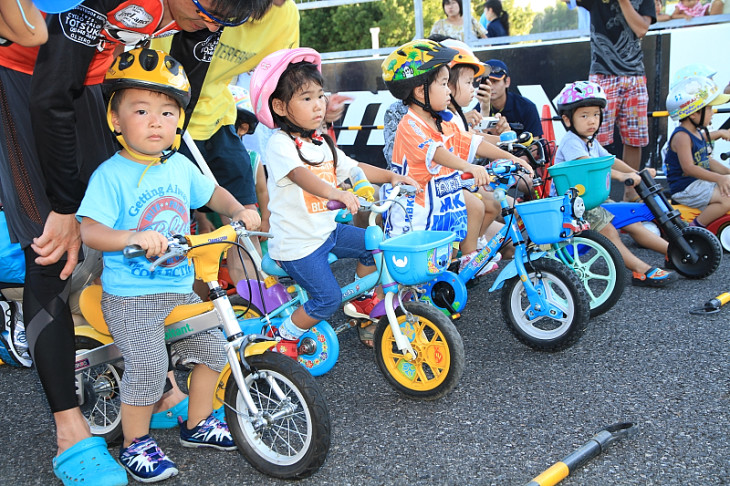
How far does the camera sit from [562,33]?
7996mm

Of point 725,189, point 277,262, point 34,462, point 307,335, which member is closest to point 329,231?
point 277,262

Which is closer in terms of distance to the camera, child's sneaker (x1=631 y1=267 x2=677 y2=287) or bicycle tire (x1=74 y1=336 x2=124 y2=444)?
bicycle tire (x1=74 y1=336 x2=124 y2=444)

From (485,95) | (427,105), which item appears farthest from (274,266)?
(485,95)

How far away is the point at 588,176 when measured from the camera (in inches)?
160

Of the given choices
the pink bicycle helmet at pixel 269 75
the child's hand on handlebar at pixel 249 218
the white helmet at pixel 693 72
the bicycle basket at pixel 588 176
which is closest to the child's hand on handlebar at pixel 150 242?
the child's hand on handlebar at pixel 249 218

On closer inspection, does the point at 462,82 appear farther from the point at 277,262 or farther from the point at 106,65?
the point at 106,65

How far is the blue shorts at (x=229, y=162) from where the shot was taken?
13.9ft

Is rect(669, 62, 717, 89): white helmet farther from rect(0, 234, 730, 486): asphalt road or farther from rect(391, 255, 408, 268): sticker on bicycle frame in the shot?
rect(391, 255, 408, 268): sticker on bicycle frame

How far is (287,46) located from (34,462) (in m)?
2.58

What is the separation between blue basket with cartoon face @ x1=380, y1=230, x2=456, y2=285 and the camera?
3.09m

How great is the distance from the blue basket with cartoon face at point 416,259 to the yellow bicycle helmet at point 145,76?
45.0 inches

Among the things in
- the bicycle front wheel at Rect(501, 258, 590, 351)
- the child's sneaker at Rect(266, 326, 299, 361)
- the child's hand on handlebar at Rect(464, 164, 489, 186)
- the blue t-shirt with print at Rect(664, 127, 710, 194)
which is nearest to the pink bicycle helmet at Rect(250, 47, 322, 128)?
the child's hand on handlebar at Rect(464, 164, 489, 186)

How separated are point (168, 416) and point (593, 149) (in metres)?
3.55

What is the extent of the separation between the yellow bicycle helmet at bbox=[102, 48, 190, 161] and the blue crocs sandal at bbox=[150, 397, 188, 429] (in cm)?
126
